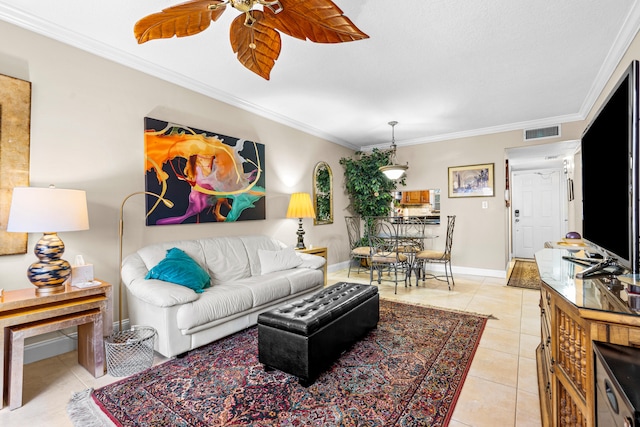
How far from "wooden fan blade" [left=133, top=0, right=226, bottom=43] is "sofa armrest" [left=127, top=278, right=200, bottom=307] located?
5.56 feet

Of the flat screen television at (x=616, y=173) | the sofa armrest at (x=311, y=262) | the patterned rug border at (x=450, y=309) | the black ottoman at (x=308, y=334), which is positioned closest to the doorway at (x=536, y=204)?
the patterned rug border at (x=450, y=309)

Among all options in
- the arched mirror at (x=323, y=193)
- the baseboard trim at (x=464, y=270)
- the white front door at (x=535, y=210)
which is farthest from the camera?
the white front door at (x=535, y=210)

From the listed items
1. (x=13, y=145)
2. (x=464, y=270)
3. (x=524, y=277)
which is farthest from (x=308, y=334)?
(x=524, y=277)

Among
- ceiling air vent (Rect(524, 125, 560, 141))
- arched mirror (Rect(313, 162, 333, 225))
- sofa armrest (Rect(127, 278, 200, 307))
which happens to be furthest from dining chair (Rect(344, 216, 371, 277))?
sofa armrest (Rect(127, 278, 200, 307))

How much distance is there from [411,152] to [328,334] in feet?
15.8

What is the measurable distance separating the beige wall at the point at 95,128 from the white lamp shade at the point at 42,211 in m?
0.53

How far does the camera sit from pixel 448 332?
112 inches

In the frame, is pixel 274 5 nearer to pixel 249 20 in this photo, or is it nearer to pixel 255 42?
pixel 249 20

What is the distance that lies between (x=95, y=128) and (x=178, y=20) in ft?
5.33

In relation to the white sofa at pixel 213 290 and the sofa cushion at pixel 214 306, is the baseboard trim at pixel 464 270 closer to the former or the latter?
the white sofa at pixel 213 290

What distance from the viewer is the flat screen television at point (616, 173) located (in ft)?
3.56

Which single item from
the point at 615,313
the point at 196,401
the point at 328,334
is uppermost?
the point at 615,313

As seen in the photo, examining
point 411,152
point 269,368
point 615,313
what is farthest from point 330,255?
point 615,313

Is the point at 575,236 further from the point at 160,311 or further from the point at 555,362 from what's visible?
the point at 160,311
